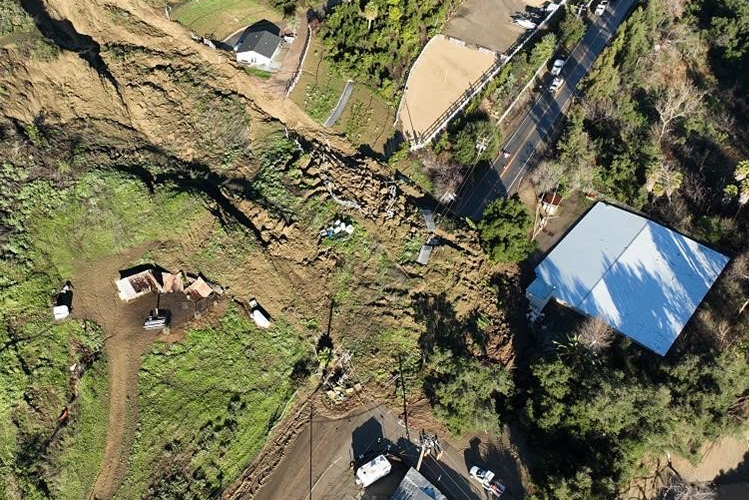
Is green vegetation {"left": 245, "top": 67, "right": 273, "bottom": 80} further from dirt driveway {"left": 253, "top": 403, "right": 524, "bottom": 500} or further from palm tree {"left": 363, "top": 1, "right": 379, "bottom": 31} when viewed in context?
dirt driveway {"left": 253, "top": 403, "right": 524, "bottom": 500}

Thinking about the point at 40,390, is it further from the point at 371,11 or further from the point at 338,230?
the point at 371,11

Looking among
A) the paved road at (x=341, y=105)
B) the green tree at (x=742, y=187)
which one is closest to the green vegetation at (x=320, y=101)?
the paved road at (x=341, y=105)

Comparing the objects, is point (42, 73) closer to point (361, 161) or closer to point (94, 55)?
point (94, 55)

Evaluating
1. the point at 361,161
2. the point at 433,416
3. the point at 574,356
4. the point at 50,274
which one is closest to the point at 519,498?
the point at 433,416

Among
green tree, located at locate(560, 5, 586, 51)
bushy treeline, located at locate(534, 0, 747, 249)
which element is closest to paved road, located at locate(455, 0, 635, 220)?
green tree, located at locate(560, 5, 586, 51)

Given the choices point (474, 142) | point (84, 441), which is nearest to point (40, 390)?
point (84, 441)

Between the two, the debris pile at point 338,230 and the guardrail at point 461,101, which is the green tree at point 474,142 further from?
the debris pile at point 338,230

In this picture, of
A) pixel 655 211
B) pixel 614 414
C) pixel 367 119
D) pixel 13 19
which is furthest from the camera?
pixel 367 119
